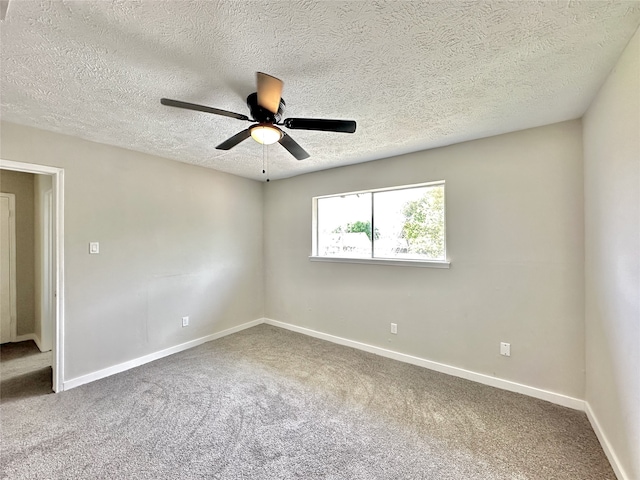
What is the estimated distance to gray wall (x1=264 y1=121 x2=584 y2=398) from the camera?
86.1 inches

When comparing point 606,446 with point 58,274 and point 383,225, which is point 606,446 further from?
point 58,274

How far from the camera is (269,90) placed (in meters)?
1.39

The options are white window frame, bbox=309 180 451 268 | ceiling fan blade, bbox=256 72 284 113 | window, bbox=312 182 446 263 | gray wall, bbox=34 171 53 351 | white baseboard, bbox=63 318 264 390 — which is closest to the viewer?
ceiling fan blade, bbox=256 72 284 113

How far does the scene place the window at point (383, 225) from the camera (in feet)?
9.57

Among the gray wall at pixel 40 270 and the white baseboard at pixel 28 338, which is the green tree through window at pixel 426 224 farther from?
the white baseboard at pixel 28 338

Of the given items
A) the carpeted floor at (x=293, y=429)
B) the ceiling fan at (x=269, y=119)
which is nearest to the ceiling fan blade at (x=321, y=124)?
the ceiling fan at (x=269, y=119)

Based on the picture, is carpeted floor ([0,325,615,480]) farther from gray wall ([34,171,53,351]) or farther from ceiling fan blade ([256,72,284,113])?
ceiling fan blade ([256,72,284,113])

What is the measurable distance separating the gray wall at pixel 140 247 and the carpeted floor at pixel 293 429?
48 centimetres

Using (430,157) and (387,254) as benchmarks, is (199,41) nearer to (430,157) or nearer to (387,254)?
(430,157)

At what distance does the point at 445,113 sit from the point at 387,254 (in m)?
1.67

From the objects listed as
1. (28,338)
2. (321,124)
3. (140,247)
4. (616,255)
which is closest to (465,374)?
(616,255)

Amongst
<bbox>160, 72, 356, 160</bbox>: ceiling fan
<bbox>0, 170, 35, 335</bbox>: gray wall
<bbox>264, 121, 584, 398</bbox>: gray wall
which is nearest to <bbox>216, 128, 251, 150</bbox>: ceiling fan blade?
<bbox>160, 72, 356, 160</bbox>: ceiling fan

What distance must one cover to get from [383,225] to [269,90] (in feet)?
7.46

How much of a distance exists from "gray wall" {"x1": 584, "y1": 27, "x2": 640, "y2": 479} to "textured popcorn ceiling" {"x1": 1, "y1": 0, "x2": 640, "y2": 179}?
0.19 meters
